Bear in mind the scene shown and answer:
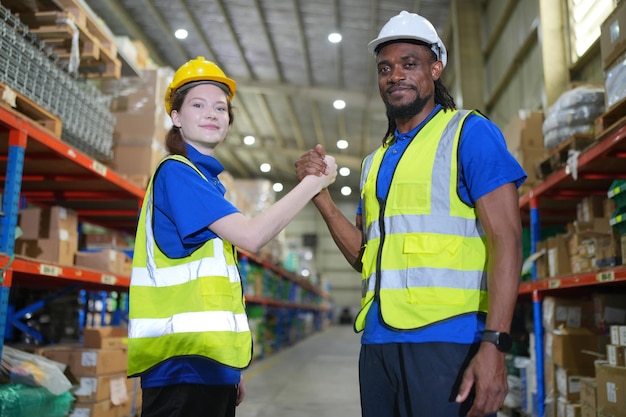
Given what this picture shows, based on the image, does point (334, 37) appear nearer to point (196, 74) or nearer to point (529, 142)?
point (529, 142)

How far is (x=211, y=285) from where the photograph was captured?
2045 mm

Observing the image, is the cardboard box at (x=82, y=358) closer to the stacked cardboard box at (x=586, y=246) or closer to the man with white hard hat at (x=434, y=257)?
the man with white hard hat at (x=434, y=257)

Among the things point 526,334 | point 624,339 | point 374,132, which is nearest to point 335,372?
point 526,334

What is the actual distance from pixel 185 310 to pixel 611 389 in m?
3.17

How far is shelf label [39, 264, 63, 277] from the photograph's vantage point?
3949mm

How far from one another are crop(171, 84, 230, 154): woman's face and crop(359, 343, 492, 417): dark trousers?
1.05 metres

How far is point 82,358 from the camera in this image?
15.8 feet

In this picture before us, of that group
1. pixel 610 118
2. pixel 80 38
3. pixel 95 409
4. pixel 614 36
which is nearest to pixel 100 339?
pixel 95 409

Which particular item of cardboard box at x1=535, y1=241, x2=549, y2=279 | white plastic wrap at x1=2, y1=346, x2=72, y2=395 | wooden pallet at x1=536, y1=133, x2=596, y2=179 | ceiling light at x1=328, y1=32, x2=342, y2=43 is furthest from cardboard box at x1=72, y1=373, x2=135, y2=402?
ceiling light at x1=328, y1=32, x2=342, y2=43

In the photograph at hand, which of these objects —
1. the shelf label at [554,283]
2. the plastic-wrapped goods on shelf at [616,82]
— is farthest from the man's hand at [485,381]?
the shelf label at [554,283]

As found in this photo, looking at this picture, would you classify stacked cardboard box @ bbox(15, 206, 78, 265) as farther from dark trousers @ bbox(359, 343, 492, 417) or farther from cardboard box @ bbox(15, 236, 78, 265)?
dark trousers @ bbox(359, 343, 492, 417)

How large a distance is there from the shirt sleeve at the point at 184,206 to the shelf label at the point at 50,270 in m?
2.20

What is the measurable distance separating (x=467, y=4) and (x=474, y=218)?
1146 centimetres

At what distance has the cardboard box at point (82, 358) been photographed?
4.78 metres
